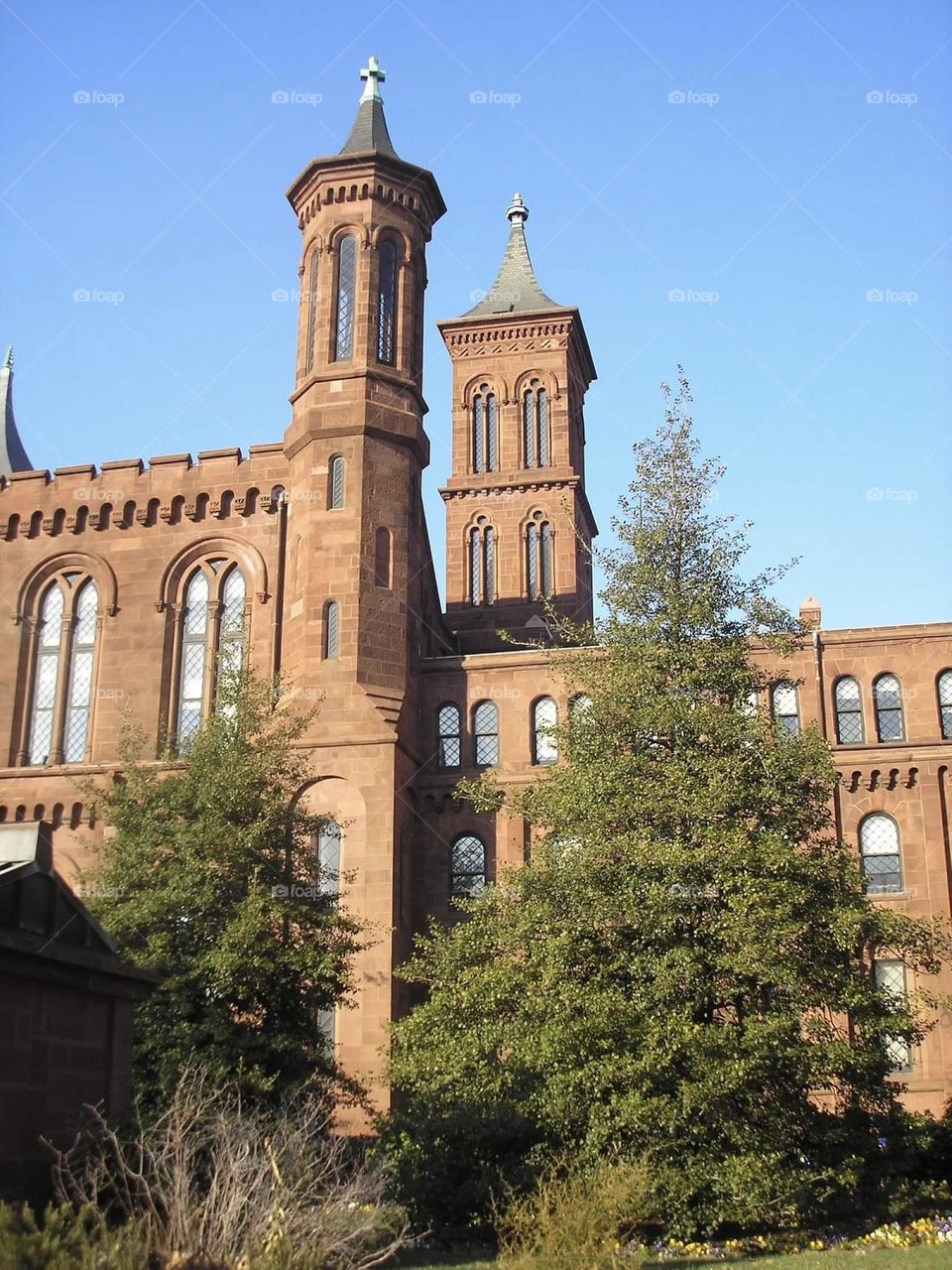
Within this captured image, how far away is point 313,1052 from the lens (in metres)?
21.4

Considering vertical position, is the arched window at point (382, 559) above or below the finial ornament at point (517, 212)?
below

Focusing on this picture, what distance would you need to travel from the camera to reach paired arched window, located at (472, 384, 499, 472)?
4822 centimetres

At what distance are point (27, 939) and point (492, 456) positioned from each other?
121ft

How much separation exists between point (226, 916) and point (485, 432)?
29.6 meters

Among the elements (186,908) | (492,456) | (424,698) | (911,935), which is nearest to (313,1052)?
(186,908)

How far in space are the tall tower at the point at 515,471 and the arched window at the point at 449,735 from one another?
1034cm

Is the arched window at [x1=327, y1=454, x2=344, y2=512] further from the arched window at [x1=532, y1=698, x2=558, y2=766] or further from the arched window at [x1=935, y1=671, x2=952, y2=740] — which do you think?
the arched window at [x1=935, y1=671, x2=952, y2=740]

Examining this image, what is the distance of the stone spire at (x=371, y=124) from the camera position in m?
35.5

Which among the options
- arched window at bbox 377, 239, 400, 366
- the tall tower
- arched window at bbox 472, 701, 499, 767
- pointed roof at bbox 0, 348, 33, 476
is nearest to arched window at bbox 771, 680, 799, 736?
arched window at bbox 472, 701, 499, 767

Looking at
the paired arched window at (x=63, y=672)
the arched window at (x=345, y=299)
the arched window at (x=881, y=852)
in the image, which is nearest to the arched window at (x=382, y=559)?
the arched window at (x=345, y=299)

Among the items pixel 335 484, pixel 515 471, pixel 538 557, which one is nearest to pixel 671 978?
pixel 335 484

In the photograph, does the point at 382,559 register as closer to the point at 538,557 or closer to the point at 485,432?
the point at 538,557

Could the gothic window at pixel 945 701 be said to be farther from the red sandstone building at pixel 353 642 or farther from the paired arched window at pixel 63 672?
the paired arched window at pixel 63 672

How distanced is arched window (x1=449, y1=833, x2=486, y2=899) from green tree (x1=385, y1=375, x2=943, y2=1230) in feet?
35.2
